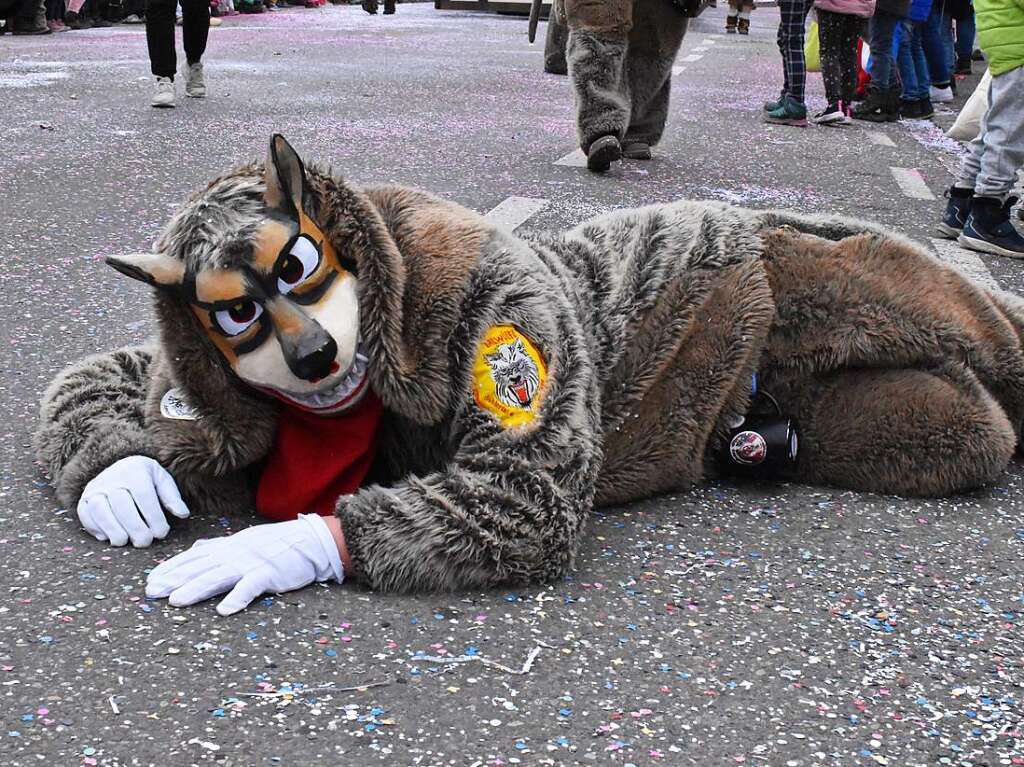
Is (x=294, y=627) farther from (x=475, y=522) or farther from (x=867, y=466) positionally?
(x=867, y=466)

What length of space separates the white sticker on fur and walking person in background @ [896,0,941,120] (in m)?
8.62

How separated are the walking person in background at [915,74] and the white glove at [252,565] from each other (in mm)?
8759

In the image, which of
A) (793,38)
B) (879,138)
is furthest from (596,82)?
(879,138)

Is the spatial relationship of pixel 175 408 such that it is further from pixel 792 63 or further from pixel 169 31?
pixel 792 63

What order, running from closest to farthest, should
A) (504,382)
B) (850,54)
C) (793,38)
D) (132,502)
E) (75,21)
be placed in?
1. (504,382)
2. (132,502)
3. (793,38)
4. (850,54)
5. (75,21)

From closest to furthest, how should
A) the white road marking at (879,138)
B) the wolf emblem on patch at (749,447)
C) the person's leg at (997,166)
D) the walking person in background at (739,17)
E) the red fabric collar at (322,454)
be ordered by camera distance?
the red fabric collar at (322,454), the wolf emblem on patch at (749,447), the person's leg at (997,166), the white road marking at (879,138), the walking person in background at (739,17)

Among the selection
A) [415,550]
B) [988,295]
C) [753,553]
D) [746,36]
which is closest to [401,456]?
[415,550]

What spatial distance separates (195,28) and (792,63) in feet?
13.7

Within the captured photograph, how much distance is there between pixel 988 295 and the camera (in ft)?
10.4

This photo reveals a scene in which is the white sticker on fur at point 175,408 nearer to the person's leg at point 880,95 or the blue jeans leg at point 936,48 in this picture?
the person's leg at point 880,95

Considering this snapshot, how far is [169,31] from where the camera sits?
8.69 metres

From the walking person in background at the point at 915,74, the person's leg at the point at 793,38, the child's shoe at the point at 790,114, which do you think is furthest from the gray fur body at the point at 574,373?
the walking person in background at the point at 915,74

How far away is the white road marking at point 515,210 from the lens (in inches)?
223

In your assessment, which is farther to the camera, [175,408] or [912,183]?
[912,183]
